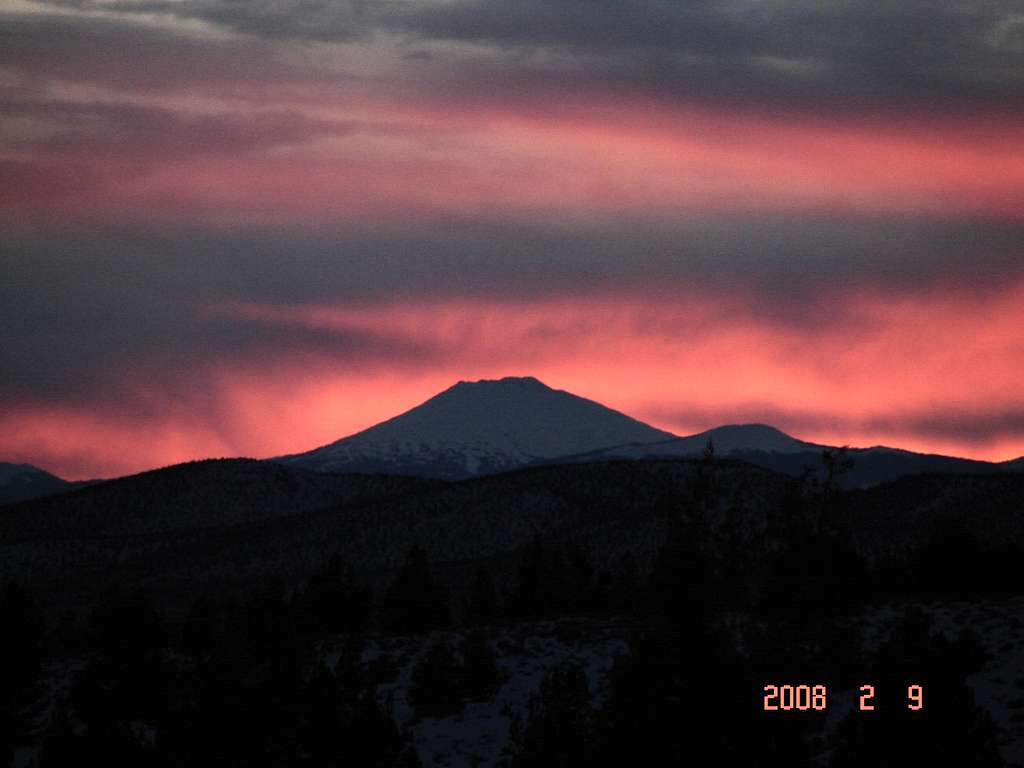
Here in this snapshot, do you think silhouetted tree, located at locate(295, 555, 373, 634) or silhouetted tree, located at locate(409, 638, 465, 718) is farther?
silhouetted tree, located at locate(295, 555, 373, 634)

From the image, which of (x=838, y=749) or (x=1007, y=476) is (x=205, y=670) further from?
(x=1007, y=476)

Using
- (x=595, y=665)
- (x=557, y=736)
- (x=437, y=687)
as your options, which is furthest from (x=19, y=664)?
(x=557, y=736)

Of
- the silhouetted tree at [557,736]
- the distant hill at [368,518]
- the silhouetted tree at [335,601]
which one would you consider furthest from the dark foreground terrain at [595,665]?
the distant hill at [368,518]

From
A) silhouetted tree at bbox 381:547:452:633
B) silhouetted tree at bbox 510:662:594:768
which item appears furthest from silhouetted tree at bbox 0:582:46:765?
silhouetted tree at bbox 510:662:594:768

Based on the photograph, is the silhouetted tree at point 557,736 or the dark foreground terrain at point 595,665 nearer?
the dark foreground terrain at point 595,665

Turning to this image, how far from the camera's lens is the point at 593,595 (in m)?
63.5

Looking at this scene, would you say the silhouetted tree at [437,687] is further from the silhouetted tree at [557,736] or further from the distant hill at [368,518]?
the distant hill at [368,518]
